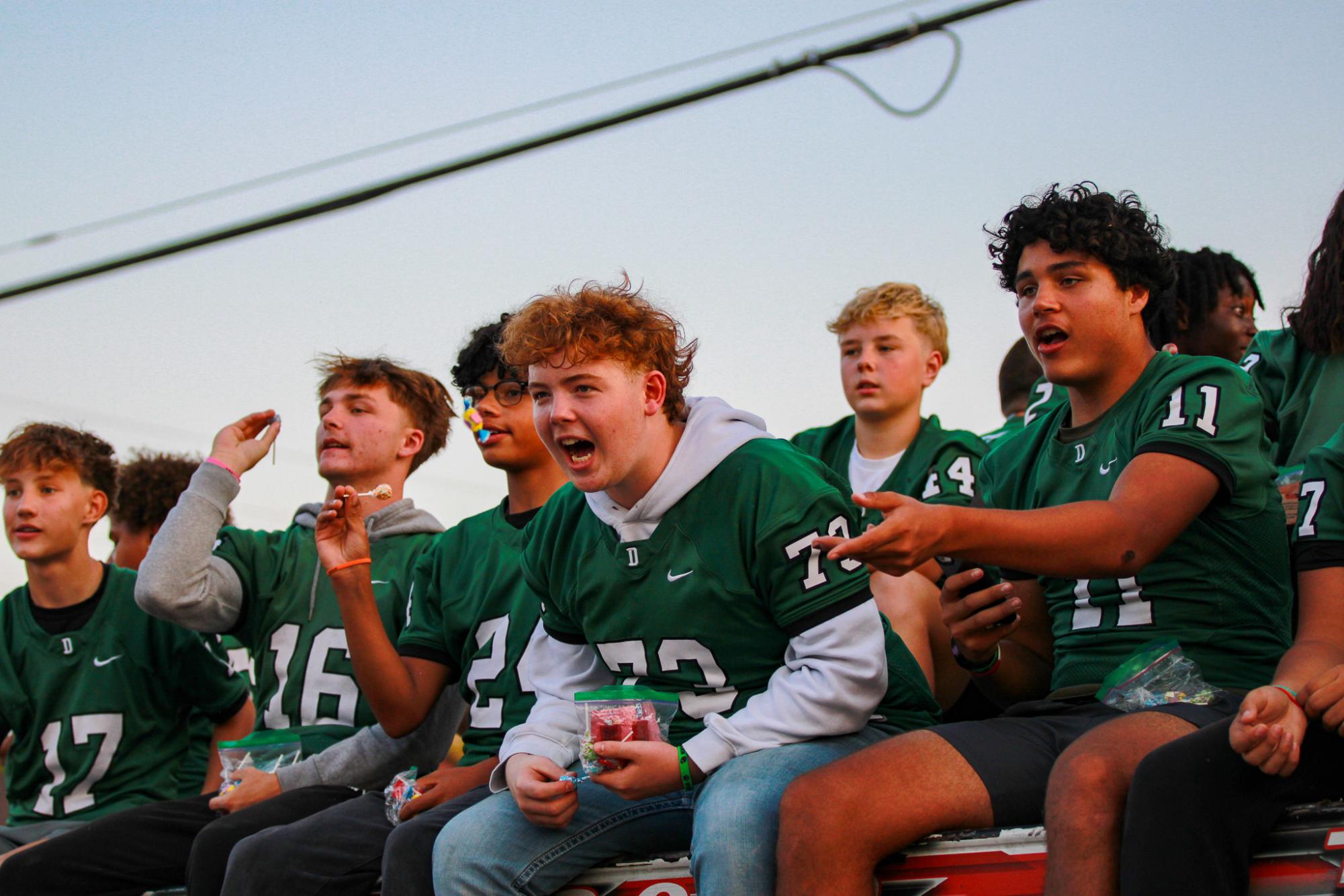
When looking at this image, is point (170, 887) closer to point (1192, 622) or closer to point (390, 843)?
point (390, 843)

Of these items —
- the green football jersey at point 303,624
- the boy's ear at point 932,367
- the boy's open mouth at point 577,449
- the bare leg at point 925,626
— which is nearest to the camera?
the boy's open mouth at point 577,449

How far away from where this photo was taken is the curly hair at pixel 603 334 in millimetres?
3131

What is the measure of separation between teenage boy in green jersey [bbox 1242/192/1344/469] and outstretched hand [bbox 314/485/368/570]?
2623mm

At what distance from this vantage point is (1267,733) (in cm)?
221

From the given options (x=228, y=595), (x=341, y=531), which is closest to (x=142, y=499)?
(x=228, y=595)

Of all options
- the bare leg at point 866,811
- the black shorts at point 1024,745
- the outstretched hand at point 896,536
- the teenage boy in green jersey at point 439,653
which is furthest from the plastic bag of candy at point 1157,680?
the teenage boy in green jersey at point 439,653

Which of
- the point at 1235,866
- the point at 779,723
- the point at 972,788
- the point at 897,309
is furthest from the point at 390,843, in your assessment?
the point at 897,309

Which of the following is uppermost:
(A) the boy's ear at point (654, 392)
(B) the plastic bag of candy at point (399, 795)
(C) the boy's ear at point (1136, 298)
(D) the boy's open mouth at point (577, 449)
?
(C) the boy's ear at point (1136, 298)

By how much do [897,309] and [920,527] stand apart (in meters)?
3.01

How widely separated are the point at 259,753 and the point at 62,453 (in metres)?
1.85

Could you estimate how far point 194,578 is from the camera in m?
4.28

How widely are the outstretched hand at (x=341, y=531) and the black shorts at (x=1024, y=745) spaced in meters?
1.87

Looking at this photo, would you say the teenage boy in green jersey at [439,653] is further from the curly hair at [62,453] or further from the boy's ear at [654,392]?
the curly hair at [62,453]

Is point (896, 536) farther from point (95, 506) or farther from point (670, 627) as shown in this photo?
point (95, 506)
